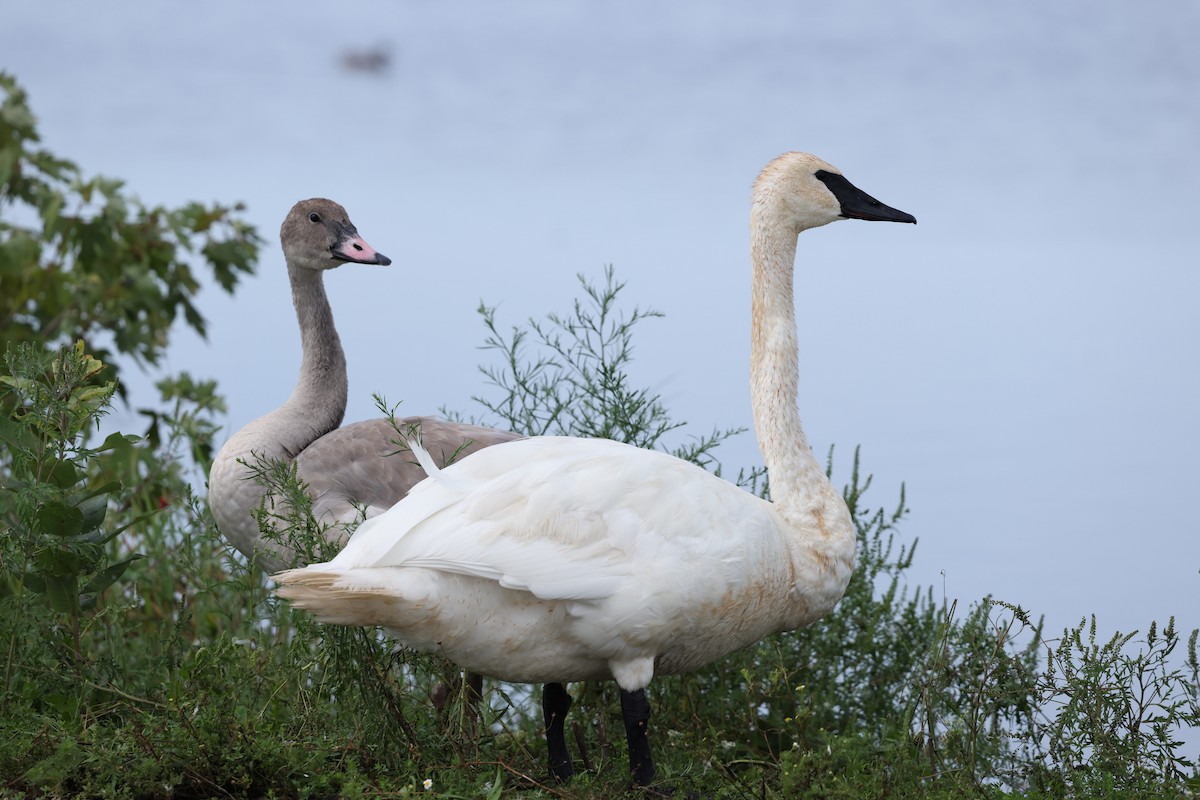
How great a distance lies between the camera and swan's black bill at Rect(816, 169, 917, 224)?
5.20 meters

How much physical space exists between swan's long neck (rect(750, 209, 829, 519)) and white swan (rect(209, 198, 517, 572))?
44.1 inches

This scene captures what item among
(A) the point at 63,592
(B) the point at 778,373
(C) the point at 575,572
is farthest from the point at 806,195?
(A) the point at 63,592

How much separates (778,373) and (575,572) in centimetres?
151

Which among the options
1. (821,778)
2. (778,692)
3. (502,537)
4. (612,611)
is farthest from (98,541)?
(778,692)

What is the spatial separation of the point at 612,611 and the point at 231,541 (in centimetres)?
267

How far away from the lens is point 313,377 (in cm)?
661

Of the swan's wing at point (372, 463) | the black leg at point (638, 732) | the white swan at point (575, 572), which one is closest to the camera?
the white swan at point (575, 572)

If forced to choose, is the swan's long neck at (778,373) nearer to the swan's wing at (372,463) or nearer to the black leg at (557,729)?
the black leg at (557,729)

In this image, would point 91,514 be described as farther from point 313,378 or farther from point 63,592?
point 313,378

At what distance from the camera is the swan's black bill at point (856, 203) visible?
5195 millimetres

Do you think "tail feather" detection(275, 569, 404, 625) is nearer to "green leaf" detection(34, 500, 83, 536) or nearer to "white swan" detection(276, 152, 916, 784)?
"white swan" detection(276, 152, 916, 784)

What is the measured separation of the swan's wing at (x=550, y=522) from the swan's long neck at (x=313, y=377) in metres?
2.25

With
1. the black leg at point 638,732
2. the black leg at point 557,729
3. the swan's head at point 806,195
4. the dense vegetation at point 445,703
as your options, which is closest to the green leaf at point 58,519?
the dense vegetation at point 445,703

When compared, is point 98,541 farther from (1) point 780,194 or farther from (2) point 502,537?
(1) point 780,194
